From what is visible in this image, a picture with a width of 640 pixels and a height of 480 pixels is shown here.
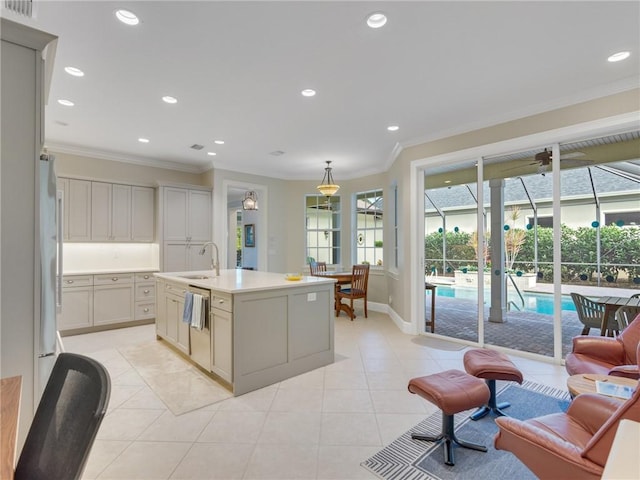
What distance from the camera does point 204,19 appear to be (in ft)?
6.98

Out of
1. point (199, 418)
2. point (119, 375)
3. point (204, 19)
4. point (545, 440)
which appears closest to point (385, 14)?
point (204, 19)

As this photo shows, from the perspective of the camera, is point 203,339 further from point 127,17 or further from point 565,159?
point 565,159

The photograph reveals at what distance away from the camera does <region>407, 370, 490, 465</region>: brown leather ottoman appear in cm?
187

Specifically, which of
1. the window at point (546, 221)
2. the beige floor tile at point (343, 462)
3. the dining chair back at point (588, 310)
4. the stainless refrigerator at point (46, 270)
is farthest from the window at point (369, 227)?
the stainless refrigerator at point (46, 270)

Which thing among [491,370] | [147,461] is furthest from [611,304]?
[147,461]

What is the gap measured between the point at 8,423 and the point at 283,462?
4.87ft

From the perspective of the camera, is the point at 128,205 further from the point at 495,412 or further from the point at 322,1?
the point at 495,412

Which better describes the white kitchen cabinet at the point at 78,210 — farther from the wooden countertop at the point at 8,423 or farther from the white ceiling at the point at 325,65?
the wooden countertop at the point at 8,423

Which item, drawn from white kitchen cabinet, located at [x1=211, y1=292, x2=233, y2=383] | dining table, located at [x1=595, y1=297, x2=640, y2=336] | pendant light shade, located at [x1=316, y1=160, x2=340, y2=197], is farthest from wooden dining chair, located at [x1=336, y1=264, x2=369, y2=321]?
dining table, located at [x1=595, y1=297, x2=640, y2=336]

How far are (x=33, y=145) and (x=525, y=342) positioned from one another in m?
5.06

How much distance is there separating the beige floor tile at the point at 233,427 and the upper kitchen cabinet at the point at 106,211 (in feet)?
13.0

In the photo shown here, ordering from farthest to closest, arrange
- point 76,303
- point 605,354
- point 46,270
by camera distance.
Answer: point 76,303 < point 605,354 < point 46,270

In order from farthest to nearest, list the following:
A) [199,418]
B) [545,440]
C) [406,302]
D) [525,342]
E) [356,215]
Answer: [356,215], [406,302], [525,342], [199,418], [545,440]

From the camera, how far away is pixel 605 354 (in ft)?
8.02
